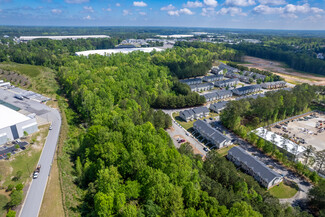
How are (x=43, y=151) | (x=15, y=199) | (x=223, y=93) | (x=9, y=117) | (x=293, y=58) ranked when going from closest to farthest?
(x=15, y=199)
(x=43, y=151)
(x=9, y=117)
(x=223, y=93)
(x=293, y=58)

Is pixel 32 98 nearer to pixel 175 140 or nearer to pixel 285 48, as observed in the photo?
pixel 175 140

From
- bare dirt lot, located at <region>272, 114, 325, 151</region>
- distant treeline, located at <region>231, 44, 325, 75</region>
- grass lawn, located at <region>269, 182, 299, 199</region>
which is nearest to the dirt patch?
grass lawn, located at <region>269, 182, 299, 199</region>

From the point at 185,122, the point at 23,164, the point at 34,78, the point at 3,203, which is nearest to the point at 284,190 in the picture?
the point at 185,122

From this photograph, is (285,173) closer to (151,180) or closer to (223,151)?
(223,151)

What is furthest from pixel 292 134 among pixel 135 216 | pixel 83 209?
pixel 83 209

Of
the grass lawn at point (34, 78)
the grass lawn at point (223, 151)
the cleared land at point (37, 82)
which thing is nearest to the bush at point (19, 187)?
the cleared land at point (37, 82)

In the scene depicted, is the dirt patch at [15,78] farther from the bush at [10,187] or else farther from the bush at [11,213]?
the bush at [11,213]
